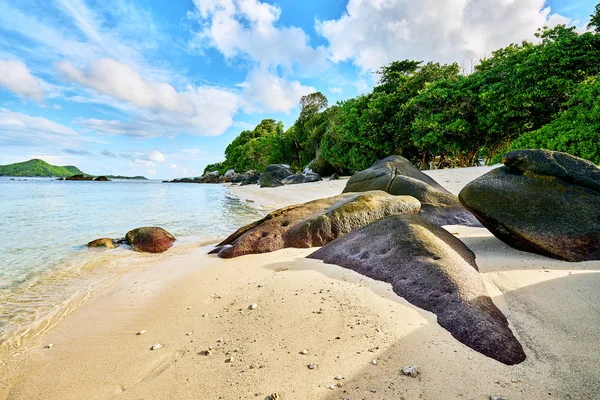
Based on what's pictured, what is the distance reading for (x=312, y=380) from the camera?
6.84 ft

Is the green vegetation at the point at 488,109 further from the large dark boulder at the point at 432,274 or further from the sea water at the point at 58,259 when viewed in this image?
the sea water at the point at 58,259

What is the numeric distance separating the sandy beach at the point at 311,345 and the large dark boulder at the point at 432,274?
123mm

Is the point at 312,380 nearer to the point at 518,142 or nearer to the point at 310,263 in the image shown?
the point at 310,263

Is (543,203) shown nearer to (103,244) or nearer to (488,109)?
(103,244)

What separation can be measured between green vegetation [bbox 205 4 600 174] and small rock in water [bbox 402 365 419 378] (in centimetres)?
1566

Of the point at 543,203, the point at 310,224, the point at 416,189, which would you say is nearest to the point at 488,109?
the point at 416,189

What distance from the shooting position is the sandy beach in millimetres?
2008

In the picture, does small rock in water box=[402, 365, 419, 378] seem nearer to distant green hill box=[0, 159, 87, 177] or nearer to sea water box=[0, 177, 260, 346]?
sea water box=[0, 177, 260, 346]

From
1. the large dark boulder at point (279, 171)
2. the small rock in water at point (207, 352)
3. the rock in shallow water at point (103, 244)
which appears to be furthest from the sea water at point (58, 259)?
the large dark boulder at point (279, 171)

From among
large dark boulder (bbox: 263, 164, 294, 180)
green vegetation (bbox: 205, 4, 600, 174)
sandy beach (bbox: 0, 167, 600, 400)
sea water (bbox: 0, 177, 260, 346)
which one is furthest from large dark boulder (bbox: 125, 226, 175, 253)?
large dark boulder (bbox: 263, 164, 294, 180)

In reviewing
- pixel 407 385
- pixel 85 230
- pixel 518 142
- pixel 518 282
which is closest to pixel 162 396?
pixel 407 385

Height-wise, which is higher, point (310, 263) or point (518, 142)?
point (518, 142)

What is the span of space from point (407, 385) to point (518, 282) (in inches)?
93.5

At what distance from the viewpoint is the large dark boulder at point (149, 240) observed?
7582 millimetres
